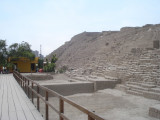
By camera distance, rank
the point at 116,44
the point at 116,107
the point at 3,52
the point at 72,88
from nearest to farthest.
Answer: the point at 116,107 → the point at 72,88 → the point at 3,52 → the point at 116,44

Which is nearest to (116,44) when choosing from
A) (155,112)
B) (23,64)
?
(23,64)

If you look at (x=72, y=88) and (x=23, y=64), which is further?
(x=23, y=64)

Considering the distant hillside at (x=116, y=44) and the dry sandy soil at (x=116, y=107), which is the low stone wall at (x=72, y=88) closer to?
the dry sandy soil at (x=116, y=107)

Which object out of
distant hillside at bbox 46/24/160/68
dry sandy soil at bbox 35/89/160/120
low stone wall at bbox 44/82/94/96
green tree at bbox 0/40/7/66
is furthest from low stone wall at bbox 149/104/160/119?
green tree at bbox 0/40/7/66

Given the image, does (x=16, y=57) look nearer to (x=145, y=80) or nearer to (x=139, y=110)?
(x=145, y=80)

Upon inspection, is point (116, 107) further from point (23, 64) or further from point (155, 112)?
point (23, 64)

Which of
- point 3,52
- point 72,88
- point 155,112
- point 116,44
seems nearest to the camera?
point 155,112

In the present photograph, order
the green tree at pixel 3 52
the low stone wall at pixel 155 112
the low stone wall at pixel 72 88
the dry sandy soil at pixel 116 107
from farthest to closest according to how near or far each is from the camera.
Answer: the green tree at pixel 3 52 → the low stone wall at pixel 72 88 → the dry sandy soil at pixel 116 107 → the low stone wall at pixel 155 112

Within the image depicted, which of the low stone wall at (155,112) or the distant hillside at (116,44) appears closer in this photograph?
the low stone wall at (155,112)

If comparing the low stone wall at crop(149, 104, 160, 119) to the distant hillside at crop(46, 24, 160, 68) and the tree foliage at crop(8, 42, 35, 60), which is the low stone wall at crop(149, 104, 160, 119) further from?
the tree foliage at crop(8, 42, 35, 60)

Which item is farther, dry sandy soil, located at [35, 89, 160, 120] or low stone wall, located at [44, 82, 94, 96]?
low stone wall, located at [44, 82, 94, 96]

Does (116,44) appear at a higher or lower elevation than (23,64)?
higher

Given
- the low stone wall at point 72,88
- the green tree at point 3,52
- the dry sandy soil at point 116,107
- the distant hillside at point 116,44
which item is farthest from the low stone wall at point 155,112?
the green tree at point 3,52

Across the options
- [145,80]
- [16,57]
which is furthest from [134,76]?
[16,57]
